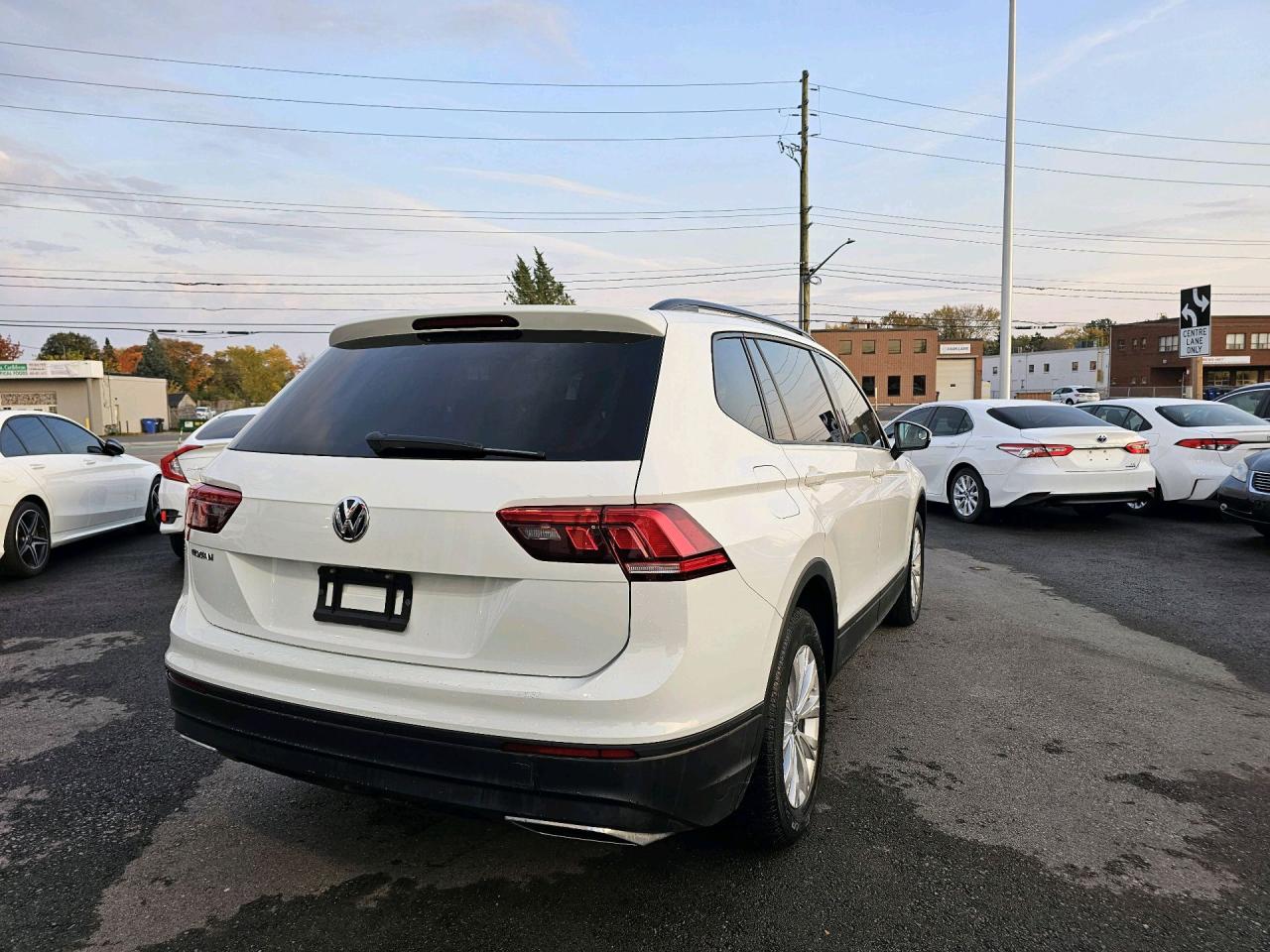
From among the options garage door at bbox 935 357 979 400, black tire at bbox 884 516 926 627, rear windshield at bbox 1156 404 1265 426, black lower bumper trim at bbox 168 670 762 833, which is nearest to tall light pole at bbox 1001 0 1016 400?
rear windshield at bbox 1156 404 1265 426

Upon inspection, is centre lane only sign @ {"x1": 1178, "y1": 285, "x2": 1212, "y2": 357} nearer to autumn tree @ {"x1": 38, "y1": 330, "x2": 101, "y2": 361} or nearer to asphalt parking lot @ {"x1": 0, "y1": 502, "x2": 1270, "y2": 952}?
asphalt parking lot @ {"x1": 0, "y1": 502, "x2": 1270, "y2": 952}

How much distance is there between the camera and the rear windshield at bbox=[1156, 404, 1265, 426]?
994 centimetres

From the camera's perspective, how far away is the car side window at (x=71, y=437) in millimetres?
8198

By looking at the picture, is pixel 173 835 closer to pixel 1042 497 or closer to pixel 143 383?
pixel 1042 497

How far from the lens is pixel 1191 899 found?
2.46m

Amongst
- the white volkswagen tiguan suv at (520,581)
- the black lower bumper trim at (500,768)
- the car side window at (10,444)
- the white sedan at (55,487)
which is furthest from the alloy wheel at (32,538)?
the black lower bumper trim at (500,768)

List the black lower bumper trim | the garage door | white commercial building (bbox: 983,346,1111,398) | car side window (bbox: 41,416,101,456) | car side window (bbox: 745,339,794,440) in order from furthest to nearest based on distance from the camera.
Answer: white commercial building (bbox: 983,346,1111,398) < the garage door < car side window (bbox: 41,416,101,456) < car side window (bbox: 745,339,794,440) < the black lower bumper trim

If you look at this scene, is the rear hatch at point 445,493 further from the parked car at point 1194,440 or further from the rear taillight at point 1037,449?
the parked car at point 1194,440

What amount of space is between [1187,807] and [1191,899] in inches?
27.5

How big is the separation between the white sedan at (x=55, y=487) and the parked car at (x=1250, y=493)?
11.3 m

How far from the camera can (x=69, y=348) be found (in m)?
111

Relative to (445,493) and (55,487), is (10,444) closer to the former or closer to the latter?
(55,487)

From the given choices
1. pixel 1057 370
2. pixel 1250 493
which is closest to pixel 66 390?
pixel 1250 493

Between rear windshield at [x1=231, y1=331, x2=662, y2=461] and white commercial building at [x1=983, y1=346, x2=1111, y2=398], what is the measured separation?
81981mm
